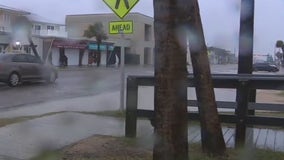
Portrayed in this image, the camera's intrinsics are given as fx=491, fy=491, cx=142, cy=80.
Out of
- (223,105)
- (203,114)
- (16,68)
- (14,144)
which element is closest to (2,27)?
(203,114)

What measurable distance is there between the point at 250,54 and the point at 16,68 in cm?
1270

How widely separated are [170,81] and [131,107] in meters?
2.43

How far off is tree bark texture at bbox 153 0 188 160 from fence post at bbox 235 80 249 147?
1614mm

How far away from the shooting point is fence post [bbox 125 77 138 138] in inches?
255

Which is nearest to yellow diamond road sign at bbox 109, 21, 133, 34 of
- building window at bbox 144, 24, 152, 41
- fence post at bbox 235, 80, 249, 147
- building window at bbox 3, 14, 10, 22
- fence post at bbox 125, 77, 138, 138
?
fence post at bbox 125, 77, 138, 138

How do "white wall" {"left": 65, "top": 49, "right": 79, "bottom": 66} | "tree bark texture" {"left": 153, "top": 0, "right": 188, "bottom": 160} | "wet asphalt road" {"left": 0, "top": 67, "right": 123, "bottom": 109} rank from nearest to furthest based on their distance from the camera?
"tree bark texture" {"left": 153, "top": 0, "right": 188, "bottom": 160} < "white wall" {"left": 65, "top": 49, "right": 79, "bottom": 66} < "wet asphalt road" {"left": 0, "top": 67, "right": 123, "bottom": 109}

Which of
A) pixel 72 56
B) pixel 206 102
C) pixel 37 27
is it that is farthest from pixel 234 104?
pixel 37 27

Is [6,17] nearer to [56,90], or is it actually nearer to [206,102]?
[206,102]

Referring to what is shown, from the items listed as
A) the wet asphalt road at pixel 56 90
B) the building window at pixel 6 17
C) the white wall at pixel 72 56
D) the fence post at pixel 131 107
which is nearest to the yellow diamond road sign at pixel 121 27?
the white wall at pixel 72 56

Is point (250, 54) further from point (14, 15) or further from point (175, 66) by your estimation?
point (14, 15)

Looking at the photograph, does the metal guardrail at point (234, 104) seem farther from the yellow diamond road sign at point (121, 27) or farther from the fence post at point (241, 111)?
the yellow diamond road sign at point (121, 27)

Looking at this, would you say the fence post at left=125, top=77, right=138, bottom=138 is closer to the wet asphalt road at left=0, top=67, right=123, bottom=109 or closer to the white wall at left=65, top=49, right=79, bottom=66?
the white wall at left=65, top=49, right=79, bottom=66

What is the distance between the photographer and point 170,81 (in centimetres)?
415

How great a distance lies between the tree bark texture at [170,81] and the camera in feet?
13.3
